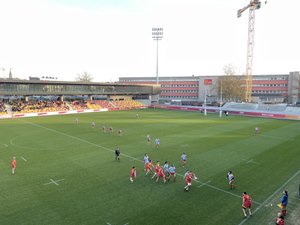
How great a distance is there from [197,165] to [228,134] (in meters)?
18.4

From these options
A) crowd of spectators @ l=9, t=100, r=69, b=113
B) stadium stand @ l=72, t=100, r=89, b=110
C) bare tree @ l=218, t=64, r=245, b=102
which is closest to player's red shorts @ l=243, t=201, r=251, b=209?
crowd of spectators @ l=9, t=100, r=69, b=113

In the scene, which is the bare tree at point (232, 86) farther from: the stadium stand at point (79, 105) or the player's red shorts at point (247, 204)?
the player's red shorts at point (247, 204)

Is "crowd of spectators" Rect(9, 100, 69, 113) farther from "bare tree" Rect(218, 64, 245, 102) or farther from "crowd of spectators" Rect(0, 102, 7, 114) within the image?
"bare tree" Rect(218, 64, 245, 102)

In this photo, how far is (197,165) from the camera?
78.3 feet

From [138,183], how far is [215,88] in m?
98.9

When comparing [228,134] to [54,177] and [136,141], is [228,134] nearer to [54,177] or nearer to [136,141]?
[136,141]

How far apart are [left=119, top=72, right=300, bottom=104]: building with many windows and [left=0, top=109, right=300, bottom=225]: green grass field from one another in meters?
57.6

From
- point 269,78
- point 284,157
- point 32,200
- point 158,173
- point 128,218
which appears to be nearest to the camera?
point 128,218

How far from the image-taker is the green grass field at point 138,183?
47.4 ft

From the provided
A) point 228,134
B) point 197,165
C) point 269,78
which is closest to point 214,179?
point 197,165

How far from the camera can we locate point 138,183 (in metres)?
19.3

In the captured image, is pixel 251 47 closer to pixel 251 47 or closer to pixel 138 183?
pixel 251 47

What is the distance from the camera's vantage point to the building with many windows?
99125 millimetres

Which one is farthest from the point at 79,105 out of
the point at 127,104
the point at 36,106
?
the point at 127,104
